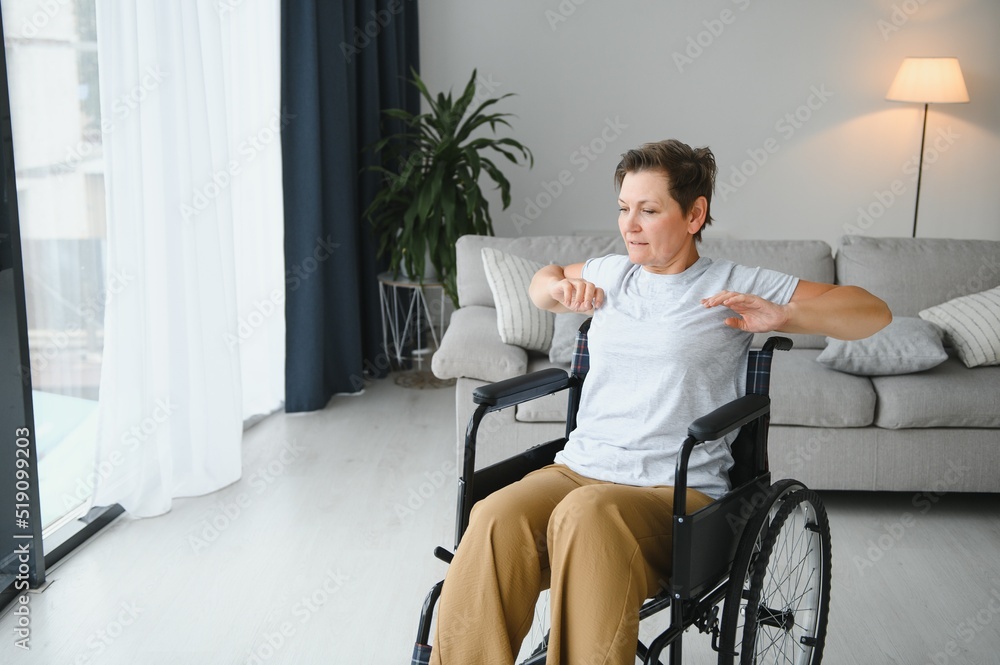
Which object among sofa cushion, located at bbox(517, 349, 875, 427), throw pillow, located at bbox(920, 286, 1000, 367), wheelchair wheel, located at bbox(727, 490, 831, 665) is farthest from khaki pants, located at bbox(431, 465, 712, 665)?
throw pillow, located at bbox(920, 286, 1000, 367)

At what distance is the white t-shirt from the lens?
5.34ft

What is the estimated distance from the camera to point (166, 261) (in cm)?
264

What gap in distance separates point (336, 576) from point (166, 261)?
3.35ft

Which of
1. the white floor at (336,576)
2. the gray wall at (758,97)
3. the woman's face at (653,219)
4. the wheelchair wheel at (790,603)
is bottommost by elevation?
the white floor at (336,576)

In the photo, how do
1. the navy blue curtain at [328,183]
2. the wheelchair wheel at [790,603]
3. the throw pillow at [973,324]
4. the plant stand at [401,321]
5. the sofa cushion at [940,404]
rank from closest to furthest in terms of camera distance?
the wheelchair wheel at [790,603] → the sofa cushion at [940,404] → the throw pillow at [973,324] → the navy blue curtain at [328,183] → the plant stand at [401,321]

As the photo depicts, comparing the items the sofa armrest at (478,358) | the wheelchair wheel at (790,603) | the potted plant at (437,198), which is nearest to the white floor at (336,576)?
the wheelchair wheel at (790,603)

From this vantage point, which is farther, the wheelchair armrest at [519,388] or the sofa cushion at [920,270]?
the sofa cushion at [920,270]

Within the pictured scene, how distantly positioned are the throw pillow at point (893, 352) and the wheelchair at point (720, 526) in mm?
1086

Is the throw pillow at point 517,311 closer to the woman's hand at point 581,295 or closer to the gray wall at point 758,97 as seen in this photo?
the woman's hand at point 581,295

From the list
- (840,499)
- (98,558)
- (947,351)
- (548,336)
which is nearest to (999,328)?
(947,351)

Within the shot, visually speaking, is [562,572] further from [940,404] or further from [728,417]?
[940,404]

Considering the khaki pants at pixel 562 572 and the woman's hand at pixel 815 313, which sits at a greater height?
the woman's hand at pixel 815 313

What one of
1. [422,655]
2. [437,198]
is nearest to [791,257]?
[437,198]

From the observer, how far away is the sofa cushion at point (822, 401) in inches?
105
